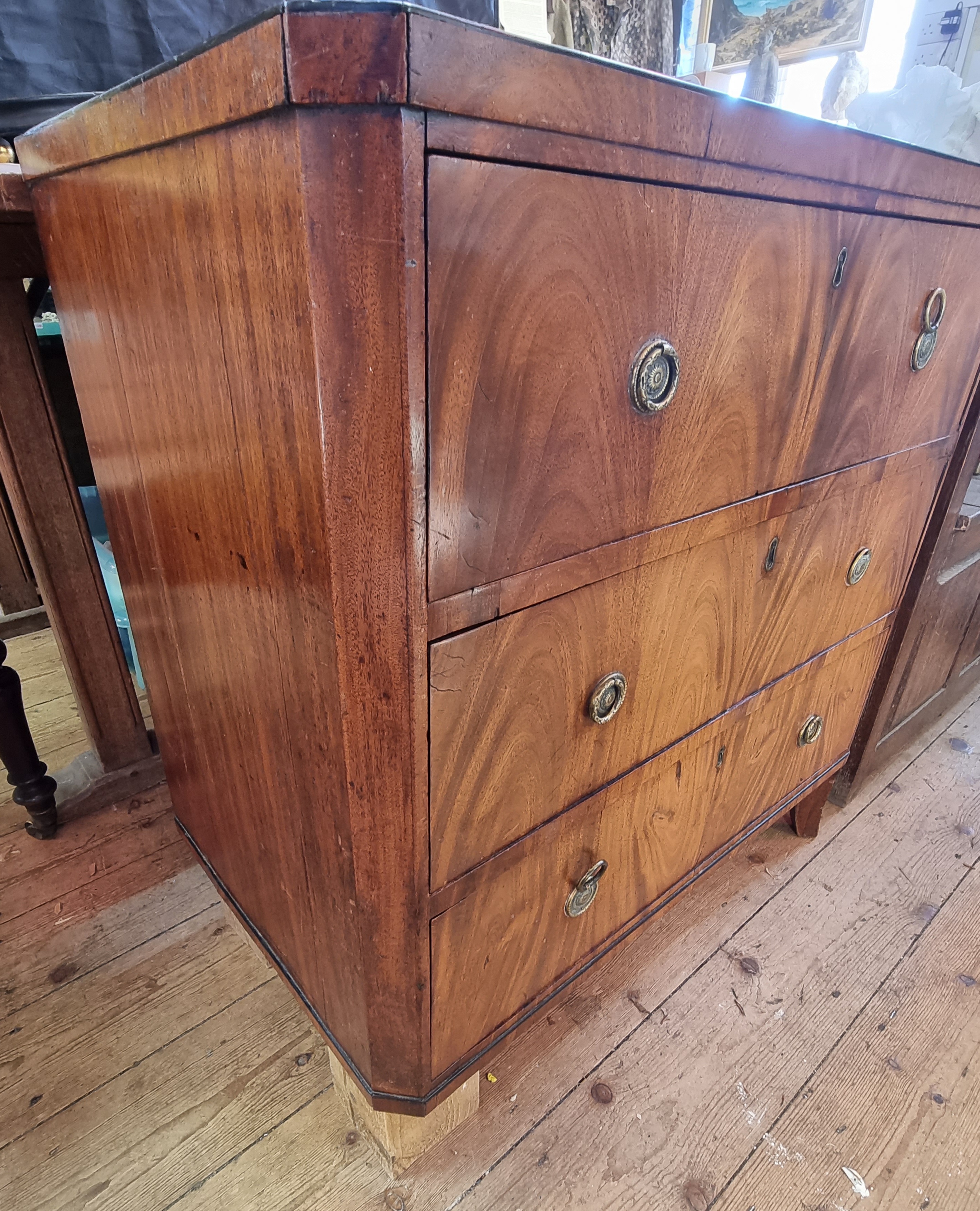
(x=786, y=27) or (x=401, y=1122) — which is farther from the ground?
(x=786, y=27)

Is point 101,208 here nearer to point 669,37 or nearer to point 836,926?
point 669,37

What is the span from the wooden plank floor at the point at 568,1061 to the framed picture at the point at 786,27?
1488 mm

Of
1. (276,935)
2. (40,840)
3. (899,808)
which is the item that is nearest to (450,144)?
(276,935)

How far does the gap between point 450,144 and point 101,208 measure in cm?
37

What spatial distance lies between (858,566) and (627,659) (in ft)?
1.46

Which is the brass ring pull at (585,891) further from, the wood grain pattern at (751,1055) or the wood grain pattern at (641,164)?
the wood grain pattern at (641,164)

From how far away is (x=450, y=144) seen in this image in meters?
0.35

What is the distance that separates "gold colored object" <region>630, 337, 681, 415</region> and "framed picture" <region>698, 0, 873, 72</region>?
3.51ft

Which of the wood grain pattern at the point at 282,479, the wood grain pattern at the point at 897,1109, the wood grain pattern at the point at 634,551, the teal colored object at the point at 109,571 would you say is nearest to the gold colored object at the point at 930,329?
the wood grain pattern at the point at 634,551

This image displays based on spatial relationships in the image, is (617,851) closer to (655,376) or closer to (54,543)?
(655,376)

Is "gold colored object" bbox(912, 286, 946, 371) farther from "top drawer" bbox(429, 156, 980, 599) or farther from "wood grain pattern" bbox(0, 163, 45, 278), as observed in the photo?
"wood grain pattern" bbox(0, 163, 45, 278)

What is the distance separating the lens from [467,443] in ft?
1.40

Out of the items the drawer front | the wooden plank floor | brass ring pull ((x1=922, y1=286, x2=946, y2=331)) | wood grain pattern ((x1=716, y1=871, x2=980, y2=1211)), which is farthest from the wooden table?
wood grain pattern ((x1=716, y1=871, x2=980, y2=1211))

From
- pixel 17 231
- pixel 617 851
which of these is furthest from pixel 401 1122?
pixel 17 231
